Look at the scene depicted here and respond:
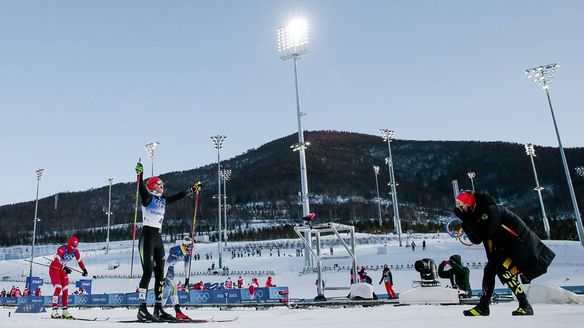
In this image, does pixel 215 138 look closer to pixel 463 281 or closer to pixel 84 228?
pixel 463 281

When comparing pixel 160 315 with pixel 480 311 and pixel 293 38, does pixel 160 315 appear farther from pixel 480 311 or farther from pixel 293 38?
pixel 293 38

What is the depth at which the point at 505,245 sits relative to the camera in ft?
19.0

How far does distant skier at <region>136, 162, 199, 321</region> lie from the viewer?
753 centimetres

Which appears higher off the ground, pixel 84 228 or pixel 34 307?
pixel 84 228

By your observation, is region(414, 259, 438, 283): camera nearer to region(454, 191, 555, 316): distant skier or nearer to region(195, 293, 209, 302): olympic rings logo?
region(454, 191, 555, 316): distant skier

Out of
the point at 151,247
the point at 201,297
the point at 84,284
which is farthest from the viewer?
the point at 84,284


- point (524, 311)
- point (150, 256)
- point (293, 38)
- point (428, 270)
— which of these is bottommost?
point (524, 311)

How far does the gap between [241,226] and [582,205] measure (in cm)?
15024

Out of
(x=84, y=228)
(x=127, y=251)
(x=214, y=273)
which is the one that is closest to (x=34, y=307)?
(x=214, y=273)

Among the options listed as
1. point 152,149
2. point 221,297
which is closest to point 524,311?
point 221,297

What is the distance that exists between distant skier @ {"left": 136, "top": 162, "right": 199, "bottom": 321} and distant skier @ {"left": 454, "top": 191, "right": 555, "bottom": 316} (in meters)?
5.06

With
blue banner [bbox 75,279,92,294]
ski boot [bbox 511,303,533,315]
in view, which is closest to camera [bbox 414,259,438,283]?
ski boot [bbox 511,303,533,315]

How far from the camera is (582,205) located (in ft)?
622

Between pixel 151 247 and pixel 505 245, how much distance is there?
5.69 meters
